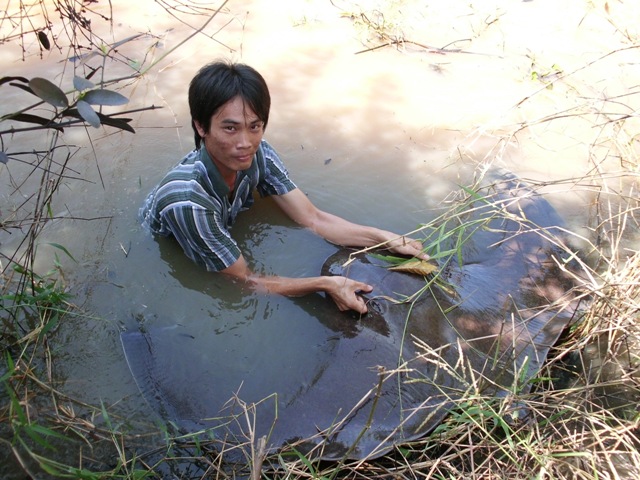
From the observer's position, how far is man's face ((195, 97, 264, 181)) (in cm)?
247

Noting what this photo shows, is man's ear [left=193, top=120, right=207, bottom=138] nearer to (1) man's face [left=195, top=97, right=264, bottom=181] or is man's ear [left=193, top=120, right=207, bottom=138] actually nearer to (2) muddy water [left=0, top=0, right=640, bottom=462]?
(1) man's face [left=195, top=97, right=264, bottom=181]

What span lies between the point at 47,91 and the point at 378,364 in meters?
1.39

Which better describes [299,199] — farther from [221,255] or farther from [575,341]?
[575,341]

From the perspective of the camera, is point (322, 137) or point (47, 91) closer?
point (47, 91)

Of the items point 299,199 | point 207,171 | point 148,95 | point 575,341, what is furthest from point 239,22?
point 575,341

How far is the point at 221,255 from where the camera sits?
2.60 m

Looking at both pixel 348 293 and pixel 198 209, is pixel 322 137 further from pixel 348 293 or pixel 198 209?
pixel 348 293

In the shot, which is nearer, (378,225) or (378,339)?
(378,339)

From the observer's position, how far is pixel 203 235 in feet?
8.34

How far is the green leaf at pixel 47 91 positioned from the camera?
1.34 meters

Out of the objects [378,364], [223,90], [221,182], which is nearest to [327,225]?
[221,182]

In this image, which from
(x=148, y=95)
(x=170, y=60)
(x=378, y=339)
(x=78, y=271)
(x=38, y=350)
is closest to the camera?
(x=378, y=339)

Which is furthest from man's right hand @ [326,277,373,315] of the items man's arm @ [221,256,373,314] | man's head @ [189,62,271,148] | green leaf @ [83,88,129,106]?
green leaf @ [83,88,129,106]

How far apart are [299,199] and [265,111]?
0.71m
